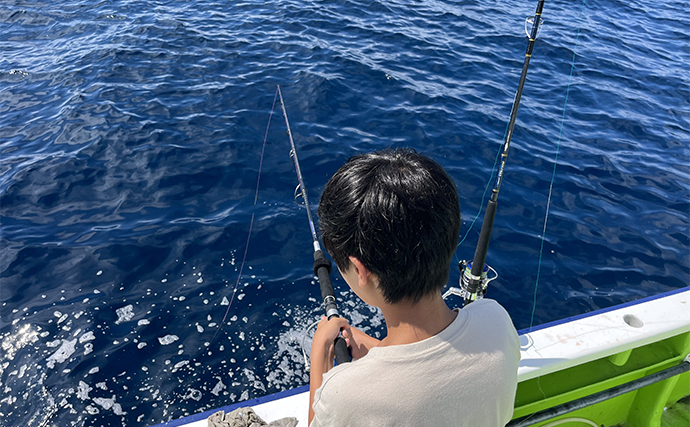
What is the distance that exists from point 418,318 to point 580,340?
1661mm

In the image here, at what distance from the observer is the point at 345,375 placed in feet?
3.79

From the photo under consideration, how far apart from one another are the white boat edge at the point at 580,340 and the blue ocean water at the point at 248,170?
39.5 inches

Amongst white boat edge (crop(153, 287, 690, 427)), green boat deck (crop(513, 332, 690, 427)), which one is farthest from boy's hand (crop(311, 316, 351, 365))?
green boat deck (crop(513, 332, 690, 427))

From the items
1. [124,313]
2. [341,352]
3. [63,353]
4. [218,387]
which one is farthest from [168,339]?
[341,352]

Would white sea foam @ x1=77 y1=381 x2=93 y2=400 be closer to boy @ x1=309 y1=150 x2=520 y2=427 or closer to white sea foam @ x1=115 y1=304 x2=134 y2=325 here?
white sea foam @ x1=115 y1=304 x2=134 y2=325

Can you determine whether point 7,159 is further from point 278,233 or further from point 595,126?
point 595,126

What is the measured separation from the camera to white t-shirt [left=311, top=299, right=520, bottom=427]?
3.68 feet

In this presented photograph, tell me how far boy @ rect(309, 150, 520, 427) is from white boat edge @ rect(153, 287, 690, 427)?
1.15 meters

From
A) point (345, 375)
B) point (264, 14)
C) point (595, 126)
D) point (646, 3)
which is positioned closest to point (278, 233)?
point (345, 375)

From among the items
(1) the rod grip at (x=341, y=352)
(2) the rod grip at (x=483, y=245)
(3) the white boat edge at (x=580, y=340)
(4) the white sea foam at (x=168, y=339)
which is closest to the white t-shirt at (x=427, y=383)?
(1) the rod grip at (x=341, y=352)

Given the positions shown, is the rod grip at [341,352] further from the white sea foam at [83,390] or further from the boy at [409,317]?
the white sea foam at [83,390]

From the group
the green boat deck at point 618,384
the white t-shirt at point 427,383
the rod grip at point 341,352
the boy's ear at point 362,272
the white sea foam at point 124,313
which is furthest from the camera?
the white sea foam at point 124,313

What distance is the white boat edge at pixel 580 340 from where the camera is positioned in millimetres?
2273

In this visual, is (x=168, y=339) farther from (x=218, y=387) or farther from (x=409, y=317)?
(x=409, y=317)
